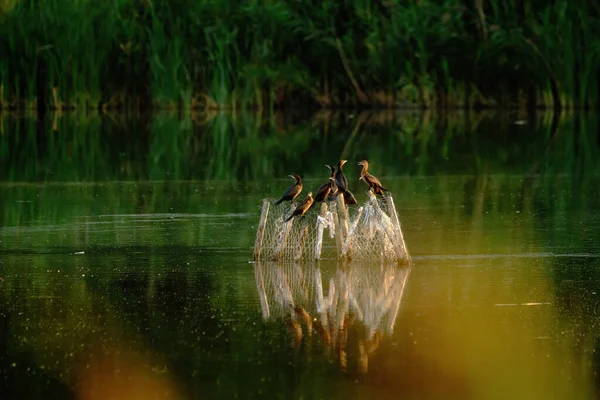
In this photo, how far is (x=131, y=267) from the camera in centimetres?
1056

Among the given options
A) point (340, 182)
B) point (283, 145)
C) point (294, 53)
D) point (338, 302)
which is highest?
point (294, 53)

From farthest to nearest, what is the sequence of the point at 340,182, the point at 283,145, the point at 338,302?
the point at 283,145
the point at 340,182
the point at 338,302

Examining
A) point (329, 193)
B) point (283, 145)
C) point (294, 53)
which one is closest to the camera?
point (329, 193)

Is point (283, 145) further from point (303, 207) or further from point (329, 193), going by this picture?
point (303, 207)

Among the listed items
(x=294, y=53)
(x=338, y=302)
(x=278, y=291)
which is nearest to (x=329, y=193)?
(x=278, y=291)

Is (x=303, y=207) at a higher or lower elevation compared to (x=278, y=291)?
higher

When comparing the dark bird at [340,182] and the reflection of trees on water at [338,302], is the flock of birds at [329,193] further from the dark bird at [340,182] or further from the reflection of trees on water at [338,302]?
the reflection of trees on water at [338,302]

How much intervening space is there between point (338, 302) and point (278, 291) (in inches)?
20.8

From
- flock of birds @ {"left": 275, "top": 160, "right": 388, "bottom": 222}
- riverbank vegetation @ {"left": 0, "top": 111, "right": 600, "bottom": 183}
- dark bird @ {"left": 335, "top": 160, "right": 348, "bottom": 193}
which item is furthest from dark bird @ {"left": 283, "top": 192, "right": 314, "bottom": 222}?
riverbank vegetation @ {"left": 0, "top": 111, "right": 600, "bottom": 183}

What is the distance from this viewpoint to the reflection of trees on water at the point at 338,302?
313 inches

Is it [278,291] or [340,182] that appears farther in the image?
[340,182]

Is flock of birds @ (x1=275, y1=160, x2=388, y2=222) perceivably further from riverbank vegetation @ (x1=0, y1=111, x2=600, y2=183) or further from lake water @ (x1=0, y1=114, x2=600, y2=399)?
riverbank vegetation @ (x1=0, y1=111, x2=600, y2=183)

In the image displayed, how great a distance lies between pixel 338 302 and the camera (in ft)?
30.0

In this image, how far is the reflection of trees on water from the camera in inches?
313
